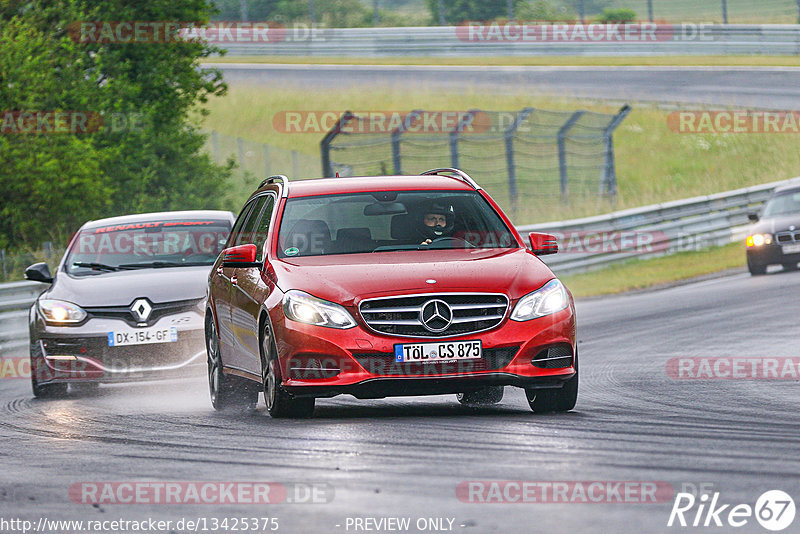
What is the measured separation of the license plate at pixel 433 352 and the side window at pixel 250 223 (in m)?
2.55

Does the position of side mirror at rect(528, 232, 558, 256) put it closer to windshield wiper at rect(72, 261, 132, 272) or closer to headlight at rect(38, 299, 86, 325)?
headlight at rect(38, 299, 86, 325)

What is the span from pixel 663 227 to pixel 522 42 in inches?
Result: 904

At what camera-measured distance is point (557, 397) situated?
9.26 meters

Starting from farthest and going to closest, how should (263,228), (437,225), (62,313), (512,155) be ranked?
(512,155), (62,313), (263,228), (437,225)

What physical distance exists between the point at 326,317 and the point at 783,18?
4630 centimetres

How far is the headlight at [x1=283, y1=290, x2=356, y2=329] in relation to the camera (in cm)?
885

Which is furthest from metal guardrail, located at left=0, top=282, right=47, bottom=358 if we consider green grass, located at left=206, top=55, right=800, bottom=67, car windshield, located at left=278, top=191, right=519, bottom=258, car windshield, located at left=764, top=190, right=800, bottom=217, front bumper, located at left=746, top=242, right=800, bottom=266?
green grass, located at left=206, top=55, right=800, bottom=67

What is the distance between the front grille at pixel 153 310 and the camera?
1267 centimetres

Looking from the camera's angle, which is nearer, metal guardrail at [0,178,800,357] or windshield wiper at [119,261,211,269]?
windshield wiper at [119,261,211,269]

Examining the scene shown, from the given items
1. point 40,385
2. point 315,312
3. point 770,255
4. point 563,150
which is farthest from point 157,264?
point 563,150

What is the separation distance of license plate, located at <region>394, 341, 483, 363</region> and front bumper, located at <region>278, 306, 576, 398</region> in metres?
0.03

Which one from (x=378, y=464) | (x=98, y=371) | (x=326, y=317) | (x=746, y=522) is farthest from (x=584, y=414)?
(x=98, y=371)

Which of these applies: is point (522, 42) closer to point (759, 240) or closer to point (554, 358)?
point (759, 240)

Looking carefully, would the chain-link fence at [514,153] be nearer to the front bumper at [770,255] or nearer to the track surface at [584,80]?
the front bumper at [770,255]
